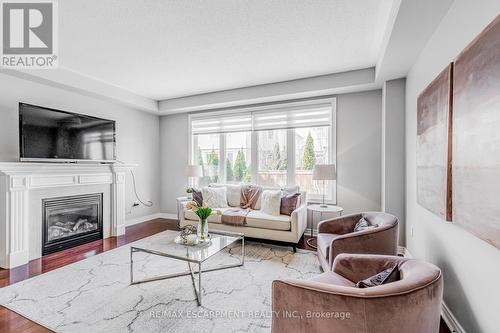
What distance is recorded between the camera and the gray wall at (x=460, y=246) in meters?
1.30

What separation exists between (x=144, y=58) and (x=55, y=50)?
39.0 inches

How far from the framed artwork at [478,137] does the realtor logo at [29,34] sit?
10.3ft

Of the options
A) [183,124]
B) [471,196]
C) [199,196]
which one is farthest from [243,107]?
[471,196]

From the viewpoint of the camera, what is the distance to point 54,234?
3.36 metres

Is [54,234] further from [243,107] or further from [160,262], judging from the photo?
[243,107]

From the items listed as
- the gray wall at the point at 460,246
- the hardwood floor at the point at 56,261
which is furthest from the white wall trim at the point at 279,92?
the hardwood floor at the point at 56,261

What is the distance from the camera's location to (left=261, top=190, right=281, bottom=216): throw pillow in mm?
3584

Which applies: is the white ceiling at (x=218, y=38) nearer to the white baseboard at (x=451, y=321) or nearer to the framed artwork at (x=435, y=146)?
the framed artwork at (x=435, y=146)

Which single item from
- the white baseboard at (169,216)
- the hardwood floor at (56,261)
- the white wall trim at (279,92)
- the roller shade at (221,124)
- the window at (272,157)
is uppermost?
the white wall trim at (279,92)

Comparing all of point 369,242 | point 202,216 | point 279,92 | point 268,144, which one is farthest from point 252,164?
point 369,242

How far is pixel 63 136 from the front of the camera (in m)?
3.49

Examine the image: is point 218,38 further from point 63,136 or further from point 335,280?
point 63,136

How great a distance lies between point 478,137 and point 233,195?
3.42 m

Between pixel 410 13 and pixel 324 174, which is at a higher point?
pixel 410 13
